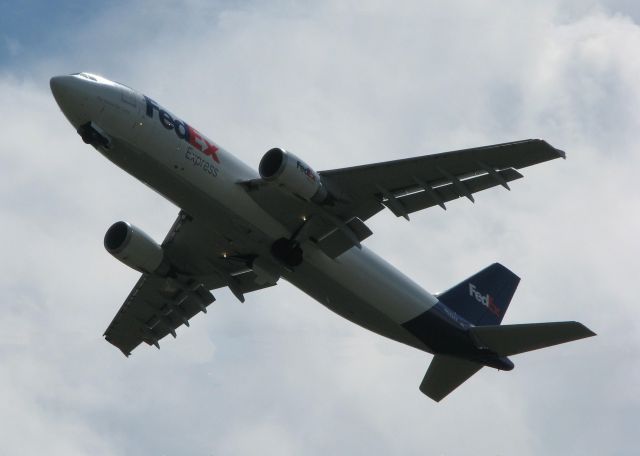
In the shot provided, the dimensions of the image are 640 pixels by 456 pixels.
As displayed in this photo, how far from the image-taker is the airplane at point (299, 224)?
33062mm

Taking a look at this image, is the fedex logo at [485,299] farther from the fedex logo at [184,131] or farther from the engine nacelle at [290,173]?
the fedex logo at [184,131]

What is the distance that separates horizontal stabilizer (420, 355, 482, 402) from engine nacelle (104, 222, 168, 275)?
37.0 ft

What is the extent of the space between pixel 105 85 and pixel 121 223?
6.64 meters

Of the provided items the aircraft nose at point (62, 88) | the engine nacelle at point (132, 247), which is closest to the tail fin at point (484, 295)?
the engine nacelle at point (132, 247)

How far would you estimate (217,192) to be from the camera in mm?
34062

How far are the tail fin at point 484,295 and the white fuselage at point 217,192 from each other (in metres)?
3.42

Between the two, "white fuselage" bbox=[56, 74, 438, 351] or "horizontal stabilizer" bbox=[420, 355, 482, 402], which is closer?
"white fuselage" bbox=[56, 74, 438, 351]

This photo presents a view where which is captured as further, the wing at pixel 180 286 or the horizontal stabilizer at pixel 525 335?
the wing at pixel 180 286

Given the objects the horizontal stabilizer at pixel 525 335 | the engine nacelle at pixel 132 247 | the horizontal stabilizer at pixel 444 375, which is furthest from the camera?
the horizontal stabilizer at pixel 444 375

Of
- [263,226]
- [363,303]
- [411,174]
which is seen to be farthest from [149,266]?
[411,174]

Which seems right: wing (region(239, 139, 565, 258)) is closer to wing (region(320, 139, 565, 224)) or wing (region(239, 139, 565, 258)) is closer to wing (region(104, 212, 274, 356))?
wing (region(320, 139, 565, 224))

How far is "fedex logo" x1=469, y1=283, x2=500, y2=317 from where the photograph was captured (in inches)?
1662

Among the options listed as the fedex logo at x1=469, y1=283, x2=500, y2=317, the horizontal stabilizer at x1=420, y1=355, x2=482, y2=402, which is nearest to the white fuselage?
the horizontal stabilizer at x1=420, y1=355, x2=482, y2=402

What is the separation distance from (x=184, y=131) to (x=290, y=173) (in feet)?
12.6
